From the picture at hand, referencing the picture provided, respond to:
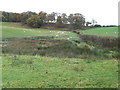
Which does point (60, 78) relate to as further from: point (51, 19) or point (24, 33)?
point (51, 19)

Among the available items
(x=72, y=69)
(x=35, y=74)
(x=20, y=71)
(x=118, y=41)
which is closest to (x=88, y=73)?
(x=72, y=69)

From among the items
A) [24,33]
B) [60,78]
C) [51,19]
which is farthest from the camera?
[51,19]

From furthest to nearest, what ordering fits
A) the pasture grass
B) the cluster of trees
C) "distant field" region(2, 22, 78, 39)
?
1. the cluster of trees
2. "distant field" region(2, 22, 78, 39)
3. the pasture grass

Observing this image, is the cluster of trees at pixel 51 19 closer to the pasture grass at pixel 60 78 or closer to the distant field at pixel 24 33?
the distant field at pixel 24 33

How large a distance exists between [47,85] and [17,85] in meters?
1.49

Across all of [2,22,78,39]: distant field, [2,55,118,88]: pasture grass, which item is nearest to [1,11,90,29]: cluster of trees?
[2,22,78,39]: distant field

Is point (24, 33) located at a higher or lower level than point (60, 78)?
higher

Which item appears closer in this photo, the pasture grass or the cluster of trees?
the pasture grass

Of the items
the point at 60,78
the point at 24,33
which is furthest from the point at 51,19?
the point at 60,78

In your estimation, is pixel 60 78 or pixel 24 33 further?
pixel 24 33

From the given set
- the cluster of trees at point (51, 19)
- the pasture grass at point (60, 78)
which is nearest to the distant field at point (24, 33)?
the cluster of trees at point (51, 19)

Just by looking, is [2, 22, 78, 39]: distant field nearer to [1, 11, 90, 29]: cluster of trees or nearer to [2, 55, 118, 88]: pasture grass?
[1, 11, 90, 29]: cluster of trees

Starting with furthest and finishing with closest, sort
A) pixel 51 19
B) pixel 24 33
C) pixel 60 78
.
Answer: pixel 51 19 < pixel 24 33 < pixel 60 78

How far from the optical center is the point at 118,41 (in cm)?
2959
